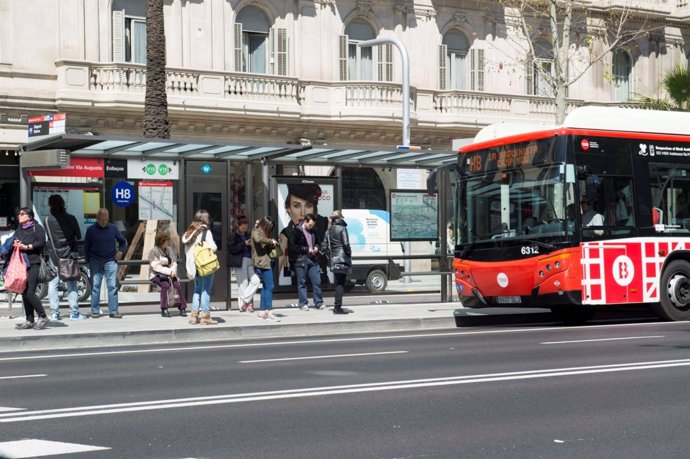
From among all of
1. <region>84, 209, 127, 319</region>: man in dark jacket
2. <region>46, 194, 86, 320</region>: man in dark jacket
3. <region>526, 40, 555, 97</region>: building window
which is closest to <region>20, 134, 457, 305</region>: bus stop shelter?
<region>46, 194, 86, 320</region>: man in dark jacket

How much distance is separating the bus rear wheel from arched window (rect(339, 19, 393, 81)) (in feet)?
67.2

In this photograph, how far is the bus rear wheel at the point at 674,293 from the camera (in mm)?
19469

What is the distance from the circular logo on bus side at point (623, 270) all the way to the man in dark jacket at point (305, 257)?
18.3 ft

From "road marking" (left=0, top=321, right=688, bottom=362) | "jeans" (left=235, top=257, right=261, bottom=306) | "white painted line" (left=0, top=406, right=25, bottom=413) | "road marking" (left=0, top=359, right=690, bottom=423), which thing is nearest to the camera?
"road marking" (left=0, top=359, right=690, bottom=423)

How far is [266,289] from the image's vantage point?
2006 cm

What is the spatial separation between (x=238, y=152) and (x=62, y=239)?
3999 millimetres

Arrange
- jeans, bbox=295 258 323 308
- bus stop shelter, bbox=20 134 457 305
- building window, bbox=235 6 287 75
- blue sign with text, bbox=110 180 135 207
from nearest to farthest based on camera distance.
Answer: bus stop shelter, bbox=20 134 457 305 → blue sign with text, bbox=110 180 135 207 → jeans, bbox=295 258 323 308 → building window, bbox=235 6 287 75

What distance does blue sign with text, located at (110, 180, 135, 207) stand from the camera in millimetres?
21312

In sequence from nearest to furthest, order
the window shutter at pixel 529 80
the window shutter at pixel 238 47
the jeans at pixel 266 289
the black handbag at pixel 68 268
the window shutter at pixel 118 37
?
the black handbag at pixel 68 268
the jeans at pixel 266 289
the window shutter at pixel 118 37
the window shutter at pixel 238 47
the window shutter at pixel 529 80

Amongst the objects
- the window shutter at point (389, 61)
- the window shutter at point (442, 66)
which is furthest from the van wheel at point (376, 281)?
the window shutter at point (442, 66)

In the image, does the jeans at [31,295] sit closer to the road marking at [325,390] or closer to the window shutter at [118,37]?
the road marking at [325,390]

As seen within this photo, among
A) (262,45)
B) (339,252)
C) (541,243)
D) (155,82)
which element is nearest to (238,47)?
(262,45)

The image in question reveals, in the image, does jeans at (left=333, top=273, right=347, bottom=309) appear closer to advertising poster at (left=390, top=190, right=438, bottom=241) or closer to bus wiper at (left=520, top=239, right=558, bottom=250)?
advertising poster at (left=390, top=190, right=438, bottom=241)

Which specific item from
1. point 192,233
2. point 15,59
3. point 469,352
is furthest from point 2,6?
point 469,352
